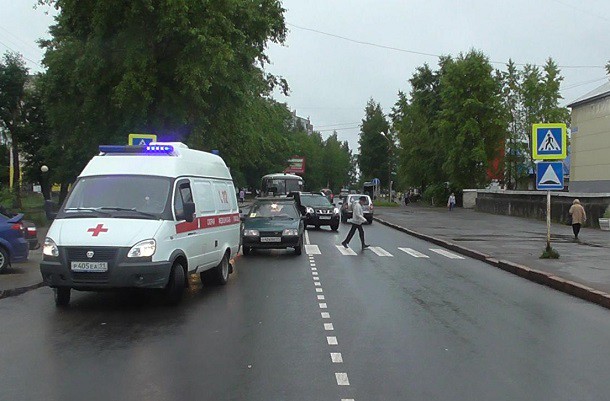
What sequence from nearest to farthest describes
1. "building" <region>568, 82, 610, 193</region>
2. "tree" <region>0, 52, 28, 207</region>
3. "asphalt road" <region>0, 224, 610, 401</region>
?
"asphalt road" <region>0, 224, 610, 401</region> → "tree" <region>0, 52, 28, 207</region> → "building" <region>568, 82, 610, 193</region>

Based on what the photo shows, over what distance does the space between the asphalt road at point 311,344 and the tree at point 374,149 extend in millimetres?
81228

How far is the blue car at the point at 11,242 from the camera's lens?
13.0 meters

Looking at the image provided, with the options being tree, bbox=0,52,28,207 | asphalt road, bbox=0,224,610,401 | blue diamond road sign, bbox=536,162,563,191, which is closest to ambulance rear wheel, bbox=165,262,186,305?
asphalt road, bbox=0,224,610,401

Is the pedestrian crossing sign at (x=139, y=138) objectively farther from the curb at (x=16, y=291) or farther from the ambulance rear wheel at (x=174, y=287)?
the ambulance rear wheel at (x=174, y=287)

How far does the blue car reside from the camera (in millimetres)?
12992

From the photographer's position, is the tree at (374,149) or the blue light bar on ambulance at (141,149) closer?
the blue light bar on ambulance at (141,149)

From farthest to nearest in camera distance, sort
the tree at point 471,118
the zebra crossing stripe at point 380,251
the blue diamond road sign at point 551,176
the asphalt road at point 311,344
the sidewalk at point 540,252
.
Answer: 1. the tree at point 471,118
2. the zebra crossing stripe at point 380,251
3. the blue diamond road sign at point 551,176
4. the sidewalk at point 540,252
5. the asphalt road at point 311,344

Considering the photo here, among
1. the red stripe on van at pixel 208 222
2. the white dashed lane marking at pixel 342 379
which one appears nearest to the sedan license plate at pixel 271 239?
the red stripe on van at pixel 208 222

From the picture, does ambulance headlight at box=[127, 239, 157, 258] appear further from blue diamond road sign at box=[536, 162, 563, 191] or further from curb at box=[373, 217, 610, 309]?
blue diamond road sign at box=[536, 162, 563, 191]

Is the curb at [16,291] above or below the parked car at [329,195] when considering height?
below

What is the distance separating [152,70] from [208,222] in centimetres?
1191

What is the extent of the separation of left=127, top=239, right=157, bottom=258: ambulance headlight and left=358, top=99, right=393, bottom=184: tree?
3295 inches

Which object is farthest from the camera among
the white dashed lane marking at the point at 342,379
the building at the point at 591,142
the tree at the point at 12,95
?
the building at the point at 591,142

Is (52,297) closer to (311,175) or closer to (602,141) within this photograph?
(602,141)
